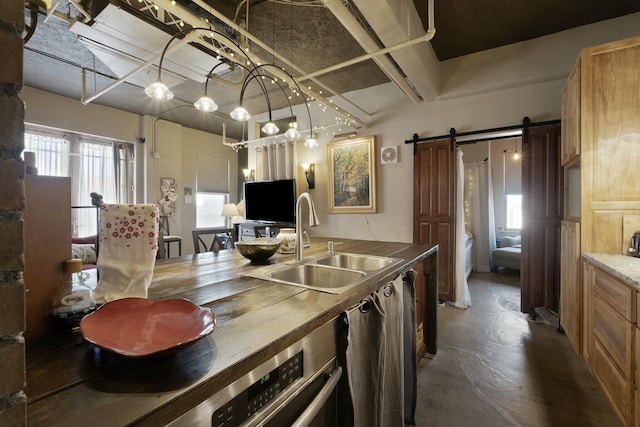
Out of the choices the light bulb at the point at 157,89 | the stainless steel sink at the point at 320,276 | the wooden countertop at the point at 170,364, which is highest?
the light bulb at the point at 157,89

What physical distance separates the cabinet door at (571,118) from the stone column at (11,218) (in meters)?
2.96

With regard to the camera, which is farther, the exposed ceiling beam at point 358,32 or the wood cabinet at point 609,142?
the wood cabinet at point 609,142

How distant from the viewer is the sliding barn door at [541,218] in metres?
2.94

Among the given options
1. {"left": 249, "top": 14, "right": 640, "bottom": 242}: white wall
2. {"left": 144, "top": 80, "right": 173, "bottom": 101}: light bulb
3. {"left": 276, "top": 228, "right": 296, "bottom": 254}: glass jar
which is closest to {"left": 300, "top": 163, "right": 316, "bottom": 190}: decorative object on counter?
{"left": 249, "top": 14, "right": 640, "bottom": 242}: white wall

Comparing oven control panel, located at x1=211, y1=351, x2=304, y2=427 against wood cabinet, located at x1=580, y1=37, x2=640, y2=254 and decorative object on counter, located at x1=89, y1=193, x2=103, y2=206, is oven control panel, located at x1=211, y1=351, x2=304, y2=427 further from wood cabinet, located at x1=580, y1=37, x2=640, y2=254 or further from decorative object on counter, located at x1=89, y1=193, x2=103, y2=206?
wood cabinet, located at x1=580, y1=37, x2=640, y2=254

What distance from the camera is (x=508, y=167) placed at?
5844 mm

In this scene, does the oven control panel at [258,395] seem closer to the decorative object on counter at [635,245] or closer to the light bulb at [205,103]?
the light bulb at [205,103]

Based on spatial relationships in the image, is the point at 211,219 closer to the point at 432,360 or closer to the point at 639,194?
the point at 432,360

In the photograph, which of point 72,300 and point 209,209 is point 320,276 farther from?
point 209,209

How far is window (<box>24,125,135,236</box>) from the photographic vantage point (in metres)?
4.20

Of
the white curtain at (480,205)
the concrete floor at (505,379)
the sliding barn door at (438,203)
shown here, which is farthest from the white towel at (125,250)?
the white curtain at (480,205)

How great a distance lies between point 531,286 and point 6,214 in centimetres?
396

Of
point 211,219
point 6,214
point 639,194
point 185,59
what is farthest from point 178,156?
point 639,194

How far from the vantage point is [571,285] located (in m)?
2.31
